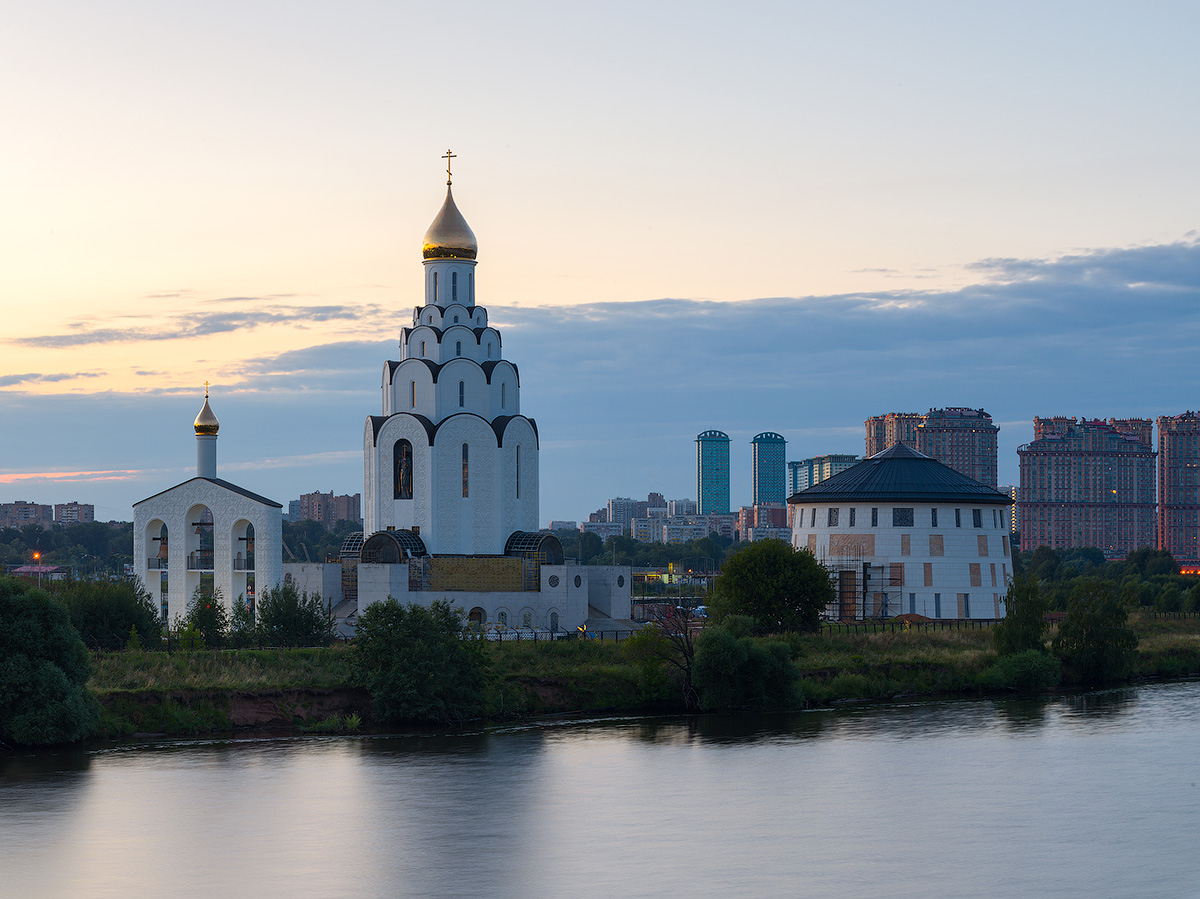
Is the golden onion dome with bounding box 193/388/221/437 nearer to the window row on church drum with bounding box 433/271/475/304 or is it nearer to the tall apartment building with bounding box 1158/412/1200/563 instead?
the window row on church drum with bounding box 433/271/475/304

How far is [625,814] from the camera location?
25344mm

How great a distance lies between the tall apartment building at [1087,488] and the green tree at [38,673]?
141 meters

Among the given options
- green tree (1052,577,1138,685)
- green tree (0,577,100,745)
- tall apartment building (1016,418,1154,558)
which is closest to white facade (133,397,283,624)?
green tree (0,577,100,745)

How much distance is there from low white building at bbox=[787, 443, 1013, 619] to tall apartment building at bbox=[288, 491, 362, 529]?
363 ft

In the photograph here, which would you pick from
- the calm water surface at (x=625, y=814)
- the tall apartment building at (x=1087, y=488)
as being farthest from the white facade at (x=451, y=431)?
the tall apartment building at (x=1087, y=488)

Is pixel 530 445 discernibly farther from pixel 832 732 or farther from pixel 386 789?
pixel 386 789

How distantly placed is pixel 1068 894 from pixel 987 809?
6.13m

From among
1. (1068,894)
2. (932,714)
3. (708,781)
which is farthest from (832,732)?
(1068,894)

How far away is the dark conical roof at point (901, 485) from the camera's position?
5956 cm

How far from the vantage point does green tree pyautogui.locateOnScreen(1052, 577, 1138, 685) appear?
47312mm

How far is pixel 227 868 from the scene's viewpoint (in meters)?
21.2

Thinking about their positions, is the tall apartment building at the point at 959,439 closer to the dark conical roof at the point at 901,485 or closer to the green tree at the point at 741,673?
the dark conical roof at the point at 901,485

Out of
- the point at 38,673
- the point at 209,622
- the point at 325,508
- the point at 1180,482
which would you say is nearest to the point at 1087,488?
the point at 1180,482

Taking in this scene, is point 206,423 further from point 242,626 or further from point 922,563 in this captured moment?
point 922,563
